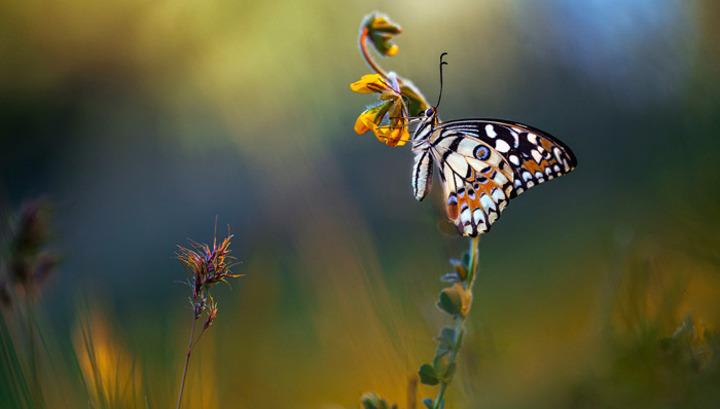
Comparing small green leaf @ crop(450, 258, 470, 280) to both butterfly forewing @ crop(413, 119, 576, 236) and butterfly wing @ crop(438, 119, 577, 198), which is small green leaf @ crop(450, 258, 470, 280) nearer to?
butterfly forewing @ crop(413, 119, 576, 236)

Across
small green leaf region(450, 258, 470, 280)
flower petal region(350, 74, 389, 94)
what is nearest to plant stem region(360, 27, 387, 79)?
flower petal region(350, 74, 389, 94)

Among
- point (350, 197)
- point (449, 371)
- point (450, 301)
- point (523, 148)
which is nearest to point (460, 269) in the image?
point (450, 301)

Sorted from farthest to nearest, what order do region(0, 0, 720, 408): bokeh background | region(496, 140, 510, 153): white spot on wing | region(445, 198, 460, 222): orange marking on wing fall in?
region(496, 140, 510, 153): white spot on wing < region(445, 198, 460, 222): orange marking on wing < region(0, 0, 720, 408): bokeh background

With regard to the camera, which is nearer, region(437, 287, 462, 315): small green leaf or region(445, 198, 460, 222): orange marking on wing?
region(437, 287, 462, 315): small green leaf

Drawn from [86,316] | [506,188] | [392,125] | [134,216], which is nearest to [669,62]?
[506,188]

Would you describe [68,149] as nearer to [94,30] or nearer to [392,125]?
[94,30]

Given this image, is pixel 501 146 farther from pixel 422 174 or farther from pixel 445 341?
pixel 445 341

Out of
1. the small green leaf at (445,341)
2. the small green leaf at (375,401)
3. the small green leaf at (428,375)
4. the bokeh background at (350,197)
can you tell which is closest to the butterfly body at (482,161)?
the bokeh background at (350,197)

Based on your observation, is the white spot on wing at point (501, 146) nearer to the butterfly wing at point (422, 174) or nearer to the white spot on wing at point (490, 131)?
the white spot on wing at point (490, 131)
